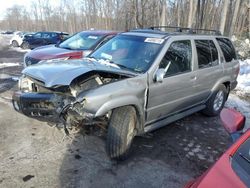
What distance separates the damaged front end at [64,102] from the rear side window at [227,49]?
10.1 feet

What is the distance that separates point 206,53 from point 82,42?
4.45 m

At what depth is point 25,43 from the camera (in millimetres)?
22219

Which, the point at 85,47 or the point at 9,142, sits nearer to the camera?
the point at 9,142

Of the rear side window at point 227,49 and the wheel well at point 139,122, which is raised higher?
the rear side window at point 227,49

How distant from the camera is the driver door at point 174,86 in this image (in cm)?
431

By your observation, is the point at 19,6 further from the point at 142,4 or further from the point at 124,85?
the point at 124,85

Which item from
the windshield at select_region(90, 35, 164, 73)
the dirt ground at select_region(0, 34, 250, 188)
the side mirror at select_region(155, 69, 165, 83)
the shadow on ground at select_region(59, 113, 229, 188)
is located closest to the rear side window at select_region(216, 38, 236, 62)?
the dirt ground at select_region(0, 34, 250, 188)

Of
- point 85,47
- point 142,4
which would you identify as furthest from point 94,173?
point 142,4

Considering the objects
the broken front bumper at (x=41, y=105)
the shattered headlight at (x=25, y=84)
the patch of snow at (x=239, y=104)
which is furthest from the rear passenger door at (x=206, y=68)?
the shattered headlight at (x=25, y=84)

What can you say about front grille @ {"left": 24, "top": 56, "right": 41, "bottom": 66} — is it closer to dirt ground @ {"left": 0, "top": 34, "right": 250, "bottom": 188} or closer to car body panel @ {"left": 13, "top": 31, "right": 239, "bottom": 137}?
dirt ground @ {"left": 0, "top": 34, "right": 250, "bottom": 188}

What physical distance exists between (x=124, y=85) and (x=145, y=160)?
119 cm

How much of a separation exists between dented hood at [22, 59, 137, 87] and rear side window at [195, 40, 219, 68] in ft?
5.79

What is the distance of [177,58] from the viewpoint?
15.5 feet

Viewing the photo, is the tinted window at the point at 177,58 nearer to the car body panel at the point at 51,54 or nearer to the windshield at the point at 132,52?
the windshield at the point at 132,52
